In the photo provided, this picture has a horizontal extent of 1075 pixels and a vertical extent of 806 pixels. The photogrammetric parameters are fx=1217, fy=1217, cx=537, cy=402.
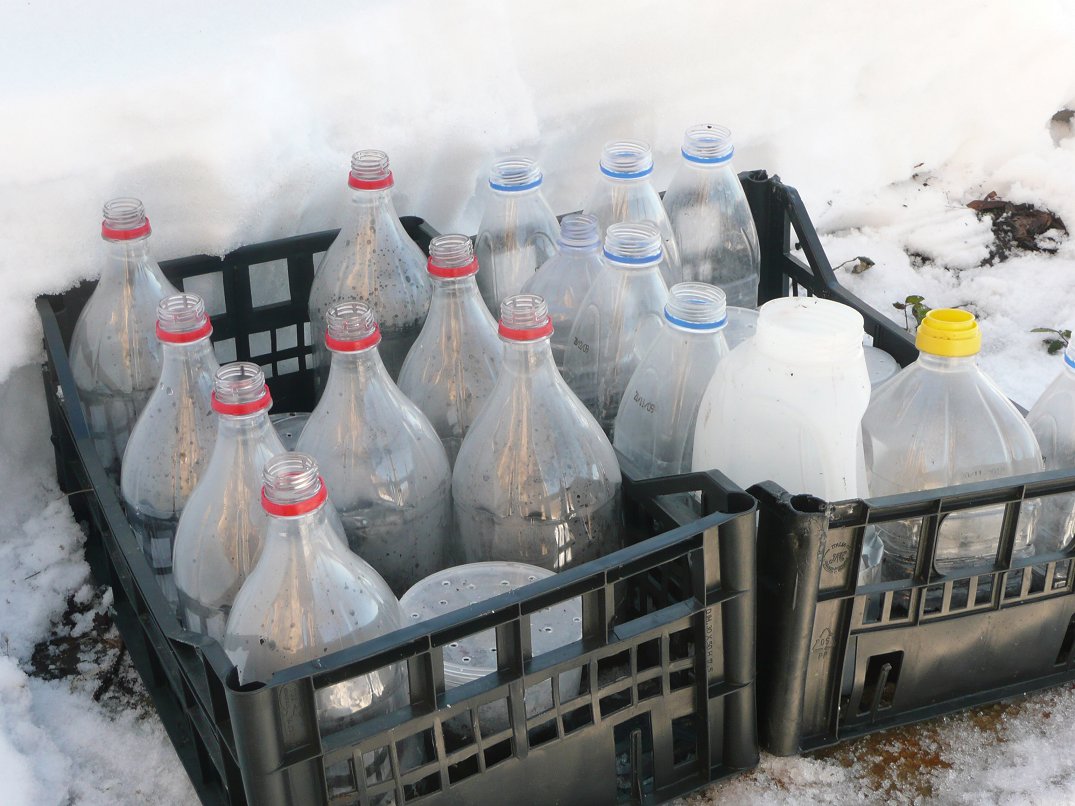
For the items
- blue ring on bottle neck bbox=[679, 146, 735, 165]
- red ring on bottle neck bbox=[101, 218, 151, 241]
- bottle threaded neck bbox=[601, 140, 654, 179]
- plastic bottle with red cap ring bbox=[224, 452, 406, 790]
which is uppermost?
bottle threaded neck bbox=[601, 140, 654, 179]

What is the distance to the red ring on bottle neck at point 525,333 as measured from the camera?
3.28 ft

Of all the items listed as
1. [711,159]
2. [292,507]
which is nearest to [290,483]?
[292,507]

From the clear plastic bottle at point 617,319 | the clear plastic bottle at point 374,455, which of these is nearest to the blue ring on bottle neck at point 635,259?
the clear plastic bottle at point 617,319

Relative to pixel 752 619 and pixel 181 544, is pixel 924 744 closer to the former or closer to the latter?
pixel 752 619

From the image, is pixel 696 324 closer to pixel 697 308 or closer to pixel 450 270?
pixel 697 308

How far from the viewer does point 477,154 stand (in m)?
1.60

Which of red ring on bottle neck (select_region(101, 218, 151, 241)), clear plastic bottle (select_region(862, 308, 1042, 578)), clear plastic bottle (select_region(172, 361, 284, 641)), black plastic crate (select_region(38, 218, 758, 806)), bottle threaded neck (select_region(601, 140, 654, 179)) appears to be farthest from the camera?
bottle threaded neck (select_region(601, 140, 654, 179))

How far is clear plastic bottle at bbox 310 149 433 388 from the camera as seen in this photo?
1275mm

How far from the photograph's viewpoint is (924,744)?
1.13 m

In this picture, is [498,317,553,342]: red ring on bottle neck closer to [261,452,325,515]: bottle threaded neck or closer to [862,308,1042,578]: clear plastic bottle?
[261,452,325,515]: bottle threaded neck

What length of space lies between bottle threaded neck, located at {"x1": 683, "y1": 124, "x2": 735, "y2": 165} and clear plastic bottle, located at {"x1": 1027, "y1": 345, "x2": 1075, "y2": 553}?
43 cm

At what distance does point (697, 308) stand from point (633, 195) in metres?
0.27

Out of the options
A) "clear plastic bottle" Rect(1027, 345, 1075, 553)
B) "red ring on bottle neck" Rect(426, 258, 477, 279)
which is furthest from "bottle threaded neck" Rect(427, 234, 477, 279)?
"clear plastic bottle" Rect(1027, 345, 1075, 553)

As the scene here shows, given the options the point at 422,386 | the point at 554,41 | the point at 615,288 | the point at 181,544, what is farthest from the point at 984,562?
the point at 554,41
